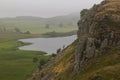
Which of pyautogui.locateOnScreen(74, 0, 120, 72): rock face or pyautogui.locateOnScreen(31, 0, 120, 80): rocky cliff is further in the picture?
pyautogui.locateOnScreen(74, 0, 120, 72): rock face

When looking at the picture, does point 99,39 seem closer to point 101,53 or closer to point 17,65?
point 101,53

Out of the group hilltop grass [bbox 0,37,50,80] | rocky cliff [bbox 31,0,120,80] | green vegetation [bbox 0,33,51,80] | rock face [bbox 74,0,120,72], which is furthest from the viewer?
green vegetation [bbox 0,33,51,80]

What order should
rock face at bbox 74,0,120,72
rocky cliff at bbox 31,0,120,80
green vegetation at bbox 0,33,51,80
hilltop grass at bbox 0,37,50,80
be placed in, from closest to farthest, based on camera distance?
rocky cliff at bbox 31,0,120,80 < rock face at bbox 74,0,120,72 < hilltop grass at bbox 0,37,50,80 < green vegetation at bbox 0,33,51,80

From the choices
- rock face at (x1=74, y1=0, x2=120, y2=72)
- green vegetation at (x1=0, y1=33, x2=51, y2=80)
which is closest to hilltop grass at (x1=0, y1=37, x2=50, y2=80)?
green vegetation at (x1=0, y1=33, x2=51, y2=80)

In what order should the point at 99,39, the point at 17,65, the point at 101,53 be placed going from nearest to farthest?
the point at 101,53, the point at 99,39, the point at 17,65

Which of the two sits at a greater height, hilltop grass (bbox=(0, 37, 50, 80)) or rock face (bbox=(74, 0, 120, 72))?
rock face (bbox=(74, 0, 120, 72))

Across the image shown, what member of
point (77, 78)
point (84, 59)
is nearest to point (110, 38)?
point (84, 59)

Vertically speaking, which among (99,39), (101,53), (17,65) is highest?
(99,39)

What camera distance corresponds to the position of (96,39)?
61.3 m

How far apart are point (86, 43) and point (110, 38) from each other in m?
5.57

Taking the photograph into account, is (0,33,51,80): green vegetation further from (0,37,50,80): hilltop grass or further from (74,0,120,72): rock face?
(74,0,120,72): rock face

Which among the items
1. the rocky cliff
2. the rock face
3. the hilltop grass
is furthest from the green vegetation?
the rock face

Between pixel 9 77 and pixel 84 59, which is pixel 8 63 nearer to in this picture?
pixel 9 77

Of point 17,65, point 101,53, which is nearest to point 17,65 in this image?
point 17,65
